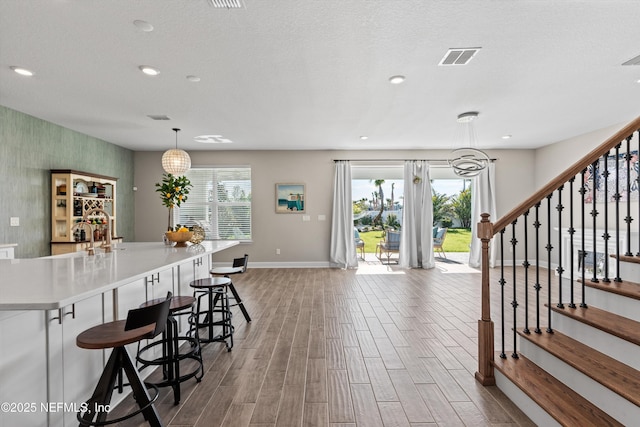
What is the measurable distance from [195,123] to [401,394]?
4625 millimetres

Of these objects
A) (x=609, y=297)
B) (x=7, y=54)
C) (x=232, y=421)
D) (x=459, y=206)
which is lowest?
(x=232, y=421)

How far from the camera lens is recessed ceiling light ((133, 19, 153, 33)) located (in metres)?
2.33

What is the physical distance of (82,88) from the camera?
3.57 meters

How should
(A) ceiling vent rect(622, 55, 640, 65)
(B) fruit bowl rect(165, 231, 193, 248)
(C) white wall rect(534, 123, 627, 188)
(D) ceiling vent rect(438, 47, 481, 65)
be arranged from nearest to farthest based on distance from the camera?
1. (D) ceiling vent rect(438, 47, 481, 65)
2. (A) ceiling vent rect(622, 55, 640, 65)
3. (B) fruit bowl rect(165, 231, 193, 248)
4. (C) white wall rect(534, 123, 627, 188)

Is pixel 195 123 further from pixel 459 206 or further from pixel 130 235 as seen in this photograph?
pixel 459 206

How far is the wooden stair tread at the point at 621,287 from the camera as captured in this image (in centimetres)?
203

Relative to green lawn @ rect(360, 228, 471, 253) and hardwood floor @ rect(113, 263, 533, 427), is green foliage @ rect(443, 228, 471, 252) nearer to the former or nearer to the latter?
green lawn @ rect(360, 228, 471, 253)

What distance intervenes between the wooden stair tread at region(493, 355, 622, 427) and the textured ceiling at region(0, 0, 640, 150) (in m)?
2.47

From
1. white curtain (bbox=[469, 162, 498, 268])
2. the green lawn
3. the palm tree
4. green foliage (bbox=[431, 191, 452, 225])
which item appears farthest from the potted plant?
green foliage (bbox=[431, 191, 452, 225])

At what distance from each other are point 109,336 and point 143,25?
85.4 inches

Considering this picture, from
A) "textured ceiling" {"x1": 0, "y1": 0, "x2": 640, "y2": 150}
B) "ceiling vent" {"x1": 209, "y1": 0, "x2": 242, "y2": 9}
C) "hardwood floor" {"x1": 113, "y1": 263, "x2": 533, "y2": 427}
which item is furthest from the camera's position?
"textured ceiling" {"x1": 0, "y1": 0, "x2": 640, "y2": 150}

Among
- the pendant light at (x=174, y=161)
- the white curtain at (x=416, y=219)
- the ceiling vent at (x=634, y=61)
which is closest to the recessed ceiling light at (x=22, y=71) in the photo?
the pendant light at (x=174, y=161)

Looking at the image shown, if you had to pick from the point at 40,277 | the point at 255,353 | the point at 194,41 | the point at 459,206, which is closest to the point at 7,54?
the point at 194,41

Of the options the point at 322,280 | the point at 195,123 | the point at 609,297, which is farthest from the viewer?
the point at 322,280
